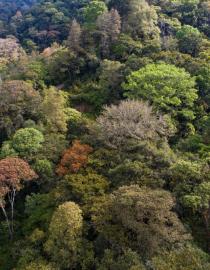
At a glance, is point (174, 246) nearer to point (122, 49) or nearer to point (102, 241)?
point (102, 241)

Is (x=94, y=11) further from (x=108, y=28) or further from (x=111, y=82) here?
(x=111, y=82)

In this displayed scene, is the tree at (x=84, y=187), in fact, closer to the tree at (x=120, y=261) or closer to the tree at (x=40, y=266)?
the tree at (x=120, y=261)

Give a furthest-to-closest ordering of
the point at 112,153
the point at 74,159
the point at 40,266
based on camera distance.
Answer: the point at 112,153, the point at 74,159, the point at 40,266

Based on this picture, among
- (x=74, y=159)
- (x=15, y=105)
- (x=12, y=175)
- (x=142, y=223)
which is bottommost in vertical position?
(x=15, y=105)

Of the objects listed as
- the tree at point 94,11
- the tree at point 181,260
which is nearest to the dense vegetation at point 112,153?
the tree at point 181,260

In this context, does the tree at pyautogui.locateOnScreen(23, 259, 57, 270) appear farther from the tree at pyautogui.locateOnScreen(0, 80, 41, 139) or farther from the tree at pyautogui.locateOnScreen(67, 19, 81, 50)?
the tree at pyautogui.locateOnScreen(67, 19, 81, 50)

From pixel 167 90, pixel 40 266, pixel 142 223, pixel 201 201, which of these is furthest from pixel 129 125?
pixel 40 266

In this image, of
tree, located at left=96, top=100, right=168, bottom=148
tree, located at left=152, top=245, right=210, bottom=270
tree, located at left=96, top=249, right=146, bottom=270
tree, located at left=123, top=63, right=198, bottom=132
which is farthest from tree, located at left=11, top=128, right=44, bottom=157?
tree, located at left=152, top=245, right=210, bottom=270
